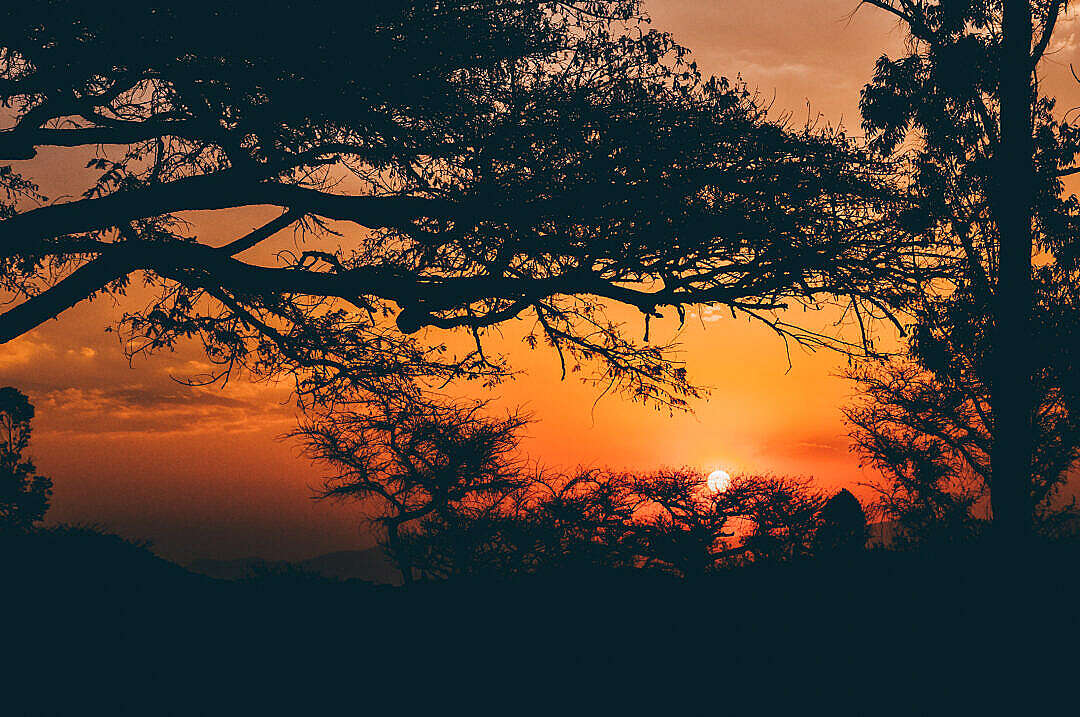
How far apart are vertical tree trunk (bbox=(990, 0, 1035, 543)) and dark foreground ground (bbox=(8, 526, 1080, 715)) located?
14.6 ft

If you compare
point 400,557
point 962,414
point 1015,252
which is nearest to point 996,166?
point 1015,252

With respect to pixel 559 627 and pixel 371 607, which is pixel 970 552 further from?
pixel 371 607

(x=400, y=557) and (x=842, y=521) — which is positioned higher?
(x=842, y=521)

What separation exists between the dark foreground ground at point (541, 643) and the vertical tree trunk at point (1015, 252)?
176 inches

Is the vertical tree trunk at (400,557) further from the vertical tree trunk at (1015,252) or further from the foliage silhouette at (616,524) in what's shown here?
the vertical tree trunk at (1015,252)

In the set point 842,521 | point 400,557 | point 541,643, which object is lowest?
point 400,557

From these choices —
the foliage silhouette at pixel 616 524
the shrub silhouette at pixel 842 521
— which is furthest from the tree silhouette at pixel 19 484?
the shrub silhouette at pixel 842 521

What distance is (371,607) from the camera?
27.3 feet

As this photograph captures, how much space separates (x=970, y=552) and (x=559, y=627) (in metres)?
6.93

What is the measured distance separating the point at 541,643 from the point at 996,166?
12958 mm

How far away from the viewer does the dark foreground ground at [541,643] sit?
6.53 m

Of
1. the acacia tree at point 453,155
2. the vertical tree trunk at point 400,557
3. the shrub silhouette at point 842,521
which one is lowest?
the vertical tree trunk at point 400,557

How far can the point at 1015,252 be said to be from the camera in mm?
13695

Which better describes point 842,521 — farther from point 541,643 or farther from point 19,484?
point 19,484
